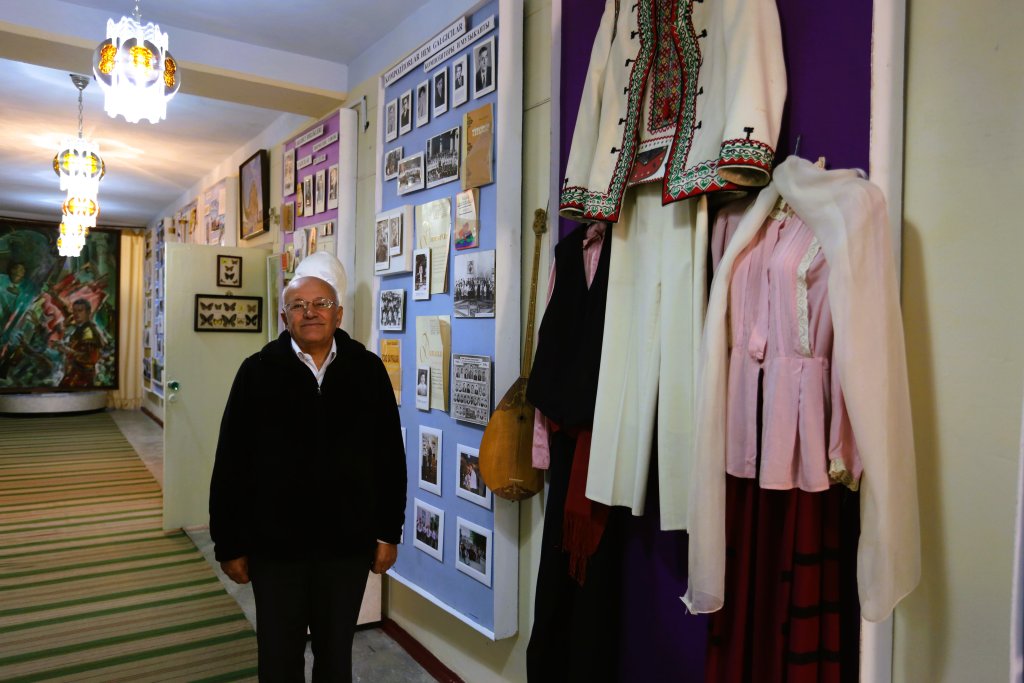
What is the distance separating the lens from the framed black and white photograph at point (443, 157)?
2537 mm

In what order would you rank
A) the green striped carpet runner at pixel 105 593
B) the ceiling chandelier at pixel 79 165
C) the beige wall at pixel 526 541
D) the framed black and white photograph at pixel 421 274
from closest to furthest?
the beige wall at pixel 526 541 < the framed black and white photograph at pixel 421 274 < the green striped carpet runner at pixel 105 593 < the ceiling chandelier at pixel 79 165

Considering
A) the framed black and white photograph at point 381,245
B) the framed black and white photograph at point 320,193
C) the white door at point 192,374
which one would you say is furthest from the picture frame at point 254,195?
the framed black and white photograph at point 381,245

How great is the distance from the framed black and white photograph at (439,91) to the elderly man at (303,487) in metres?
0.99

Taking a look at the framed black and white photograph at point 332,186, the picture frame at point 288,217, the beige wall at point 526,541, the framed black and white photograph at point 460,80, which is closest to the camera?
the beige wall at point 526,541

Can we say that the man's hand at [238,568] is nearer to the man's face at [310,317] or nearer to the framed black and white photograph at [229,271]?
the man's face at [310,317]

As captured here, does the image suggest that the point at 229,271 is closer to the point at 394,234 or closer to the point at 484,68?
the point at 394,234

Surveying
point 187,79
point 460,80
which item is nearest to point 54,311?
point 187,79

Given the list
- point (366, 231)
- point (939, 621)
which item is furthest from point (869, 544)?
point (366, 231)

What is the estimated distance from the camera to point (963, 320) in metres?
1.21

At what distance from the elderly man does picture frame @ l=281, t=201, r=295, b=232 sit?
2.34 metres

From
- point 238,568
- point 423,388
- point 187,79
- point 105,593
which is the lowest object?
point 105,593

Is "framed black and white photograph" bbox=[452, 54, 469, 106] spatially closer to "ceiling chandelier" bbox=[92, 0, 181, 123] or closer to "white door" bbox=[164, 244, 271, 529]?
"ceiling chandelier" bbox=[92, 0, 181, 123]

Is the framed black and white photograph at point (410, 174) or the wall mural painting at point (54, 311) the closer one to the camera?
the framed black and white photograph at point (410, 174)

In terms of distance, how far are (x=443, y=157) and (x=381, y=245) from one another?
1.94 ft
